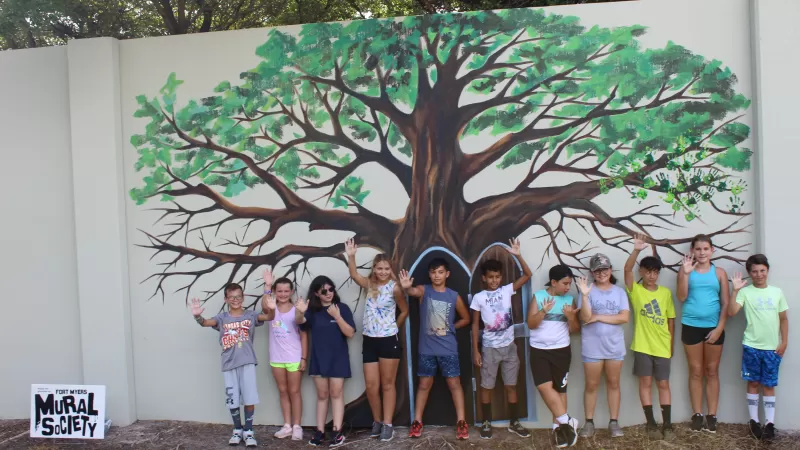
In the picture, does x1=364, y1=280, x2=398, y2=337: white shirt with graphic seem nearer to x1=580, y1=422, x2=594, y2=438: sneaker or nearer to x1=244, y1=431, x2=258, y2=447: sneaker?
x1=244, y1=431, x2=258, y2=447: sneaker

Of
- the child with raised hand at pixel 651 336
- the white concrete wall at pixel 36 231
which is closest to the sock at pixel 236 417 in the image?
the white concrete wall at pixel 36 231

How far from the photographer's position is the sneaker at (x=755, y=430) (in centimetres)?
473

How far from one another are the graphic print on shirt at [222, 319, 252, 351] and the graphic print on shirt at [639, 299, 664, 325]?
10.5ft

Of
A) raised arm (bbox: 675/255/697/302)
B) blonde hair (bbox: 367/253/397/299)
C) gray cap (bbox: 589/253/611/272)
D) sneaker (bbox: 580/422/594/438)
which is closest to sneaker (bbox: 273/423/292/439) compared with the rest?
blonde hair (bbox: 367/253/397/299)

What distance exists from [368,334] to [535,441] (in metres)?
1.57

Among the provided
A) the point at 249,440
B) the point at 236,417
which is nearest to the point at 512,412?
the point at 249,440

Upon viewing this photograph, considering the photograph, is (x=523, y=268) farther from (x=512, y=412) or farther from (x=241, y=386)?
(x=241, y=386)

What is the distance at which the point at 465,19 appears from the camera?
520 centimetres

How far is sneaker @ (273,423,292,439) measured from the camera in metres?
5.17

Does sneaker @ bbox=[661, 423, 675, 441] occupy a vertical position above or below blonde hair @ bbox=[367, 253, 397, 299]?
below

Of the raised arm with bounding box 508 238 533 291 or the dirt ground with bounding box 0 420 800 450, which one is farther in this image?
the raised arm with bounding box 508 238 533 291

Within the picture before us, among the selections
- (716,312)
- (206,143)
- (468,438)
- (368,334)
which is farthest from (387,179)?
(716,312)

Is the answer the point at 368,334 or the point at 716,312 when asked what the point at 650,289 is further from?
the point at 368,334

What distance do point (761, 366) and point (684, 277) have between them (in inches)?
33.6
